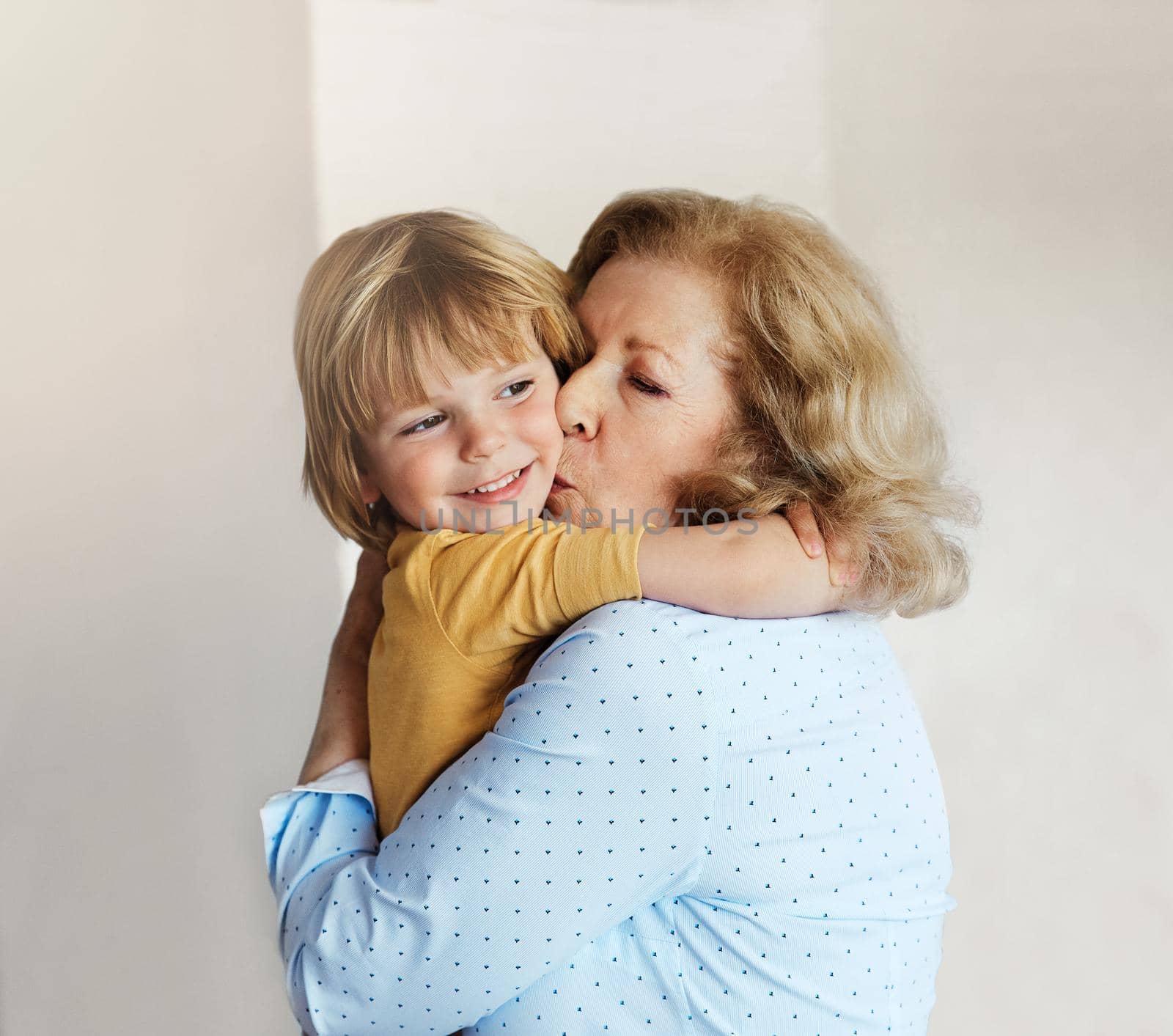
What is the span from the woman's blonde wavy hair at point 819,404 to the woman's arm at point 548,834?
22cm

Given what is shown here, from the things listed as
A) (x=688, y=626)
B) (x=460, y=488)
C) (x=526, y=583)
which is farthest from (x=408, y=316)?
(x=688, y=626)

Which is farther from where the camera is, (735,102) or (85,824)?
(735,102)

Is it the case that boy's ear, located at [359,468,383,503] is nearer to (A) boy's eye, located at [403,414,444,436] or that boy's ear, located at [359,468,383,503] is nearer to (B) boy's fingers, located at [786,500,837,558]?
(A) boy's eye, located at [403,414,444,436]

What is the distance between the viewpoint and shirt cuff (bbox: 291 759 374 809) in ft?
3.50

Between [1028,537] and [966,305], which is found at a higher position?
[966,305]

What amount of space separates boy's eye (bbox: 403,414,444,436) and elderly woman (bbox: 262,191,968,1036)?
0.40ft

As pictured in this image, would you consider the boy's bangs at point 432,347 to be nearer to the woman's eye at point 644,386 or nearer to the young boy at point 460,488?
the young boy at point 460,488

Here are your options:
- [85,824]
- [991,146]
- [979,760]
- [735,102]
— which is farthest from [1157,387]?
[85,824]

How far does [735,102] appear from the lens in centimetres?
220

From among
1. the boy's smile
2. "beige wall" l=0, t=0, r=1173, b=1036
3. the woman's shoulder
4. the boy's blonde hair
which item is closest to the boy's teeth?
the boy's smile

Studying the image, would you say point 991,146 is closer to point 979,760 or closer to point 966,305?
point 966,305

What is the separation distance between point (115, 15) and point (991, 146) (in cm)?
157

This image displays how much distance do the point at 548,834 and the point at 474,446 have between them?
375 mm

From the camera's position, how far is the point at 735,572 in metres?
0.91
